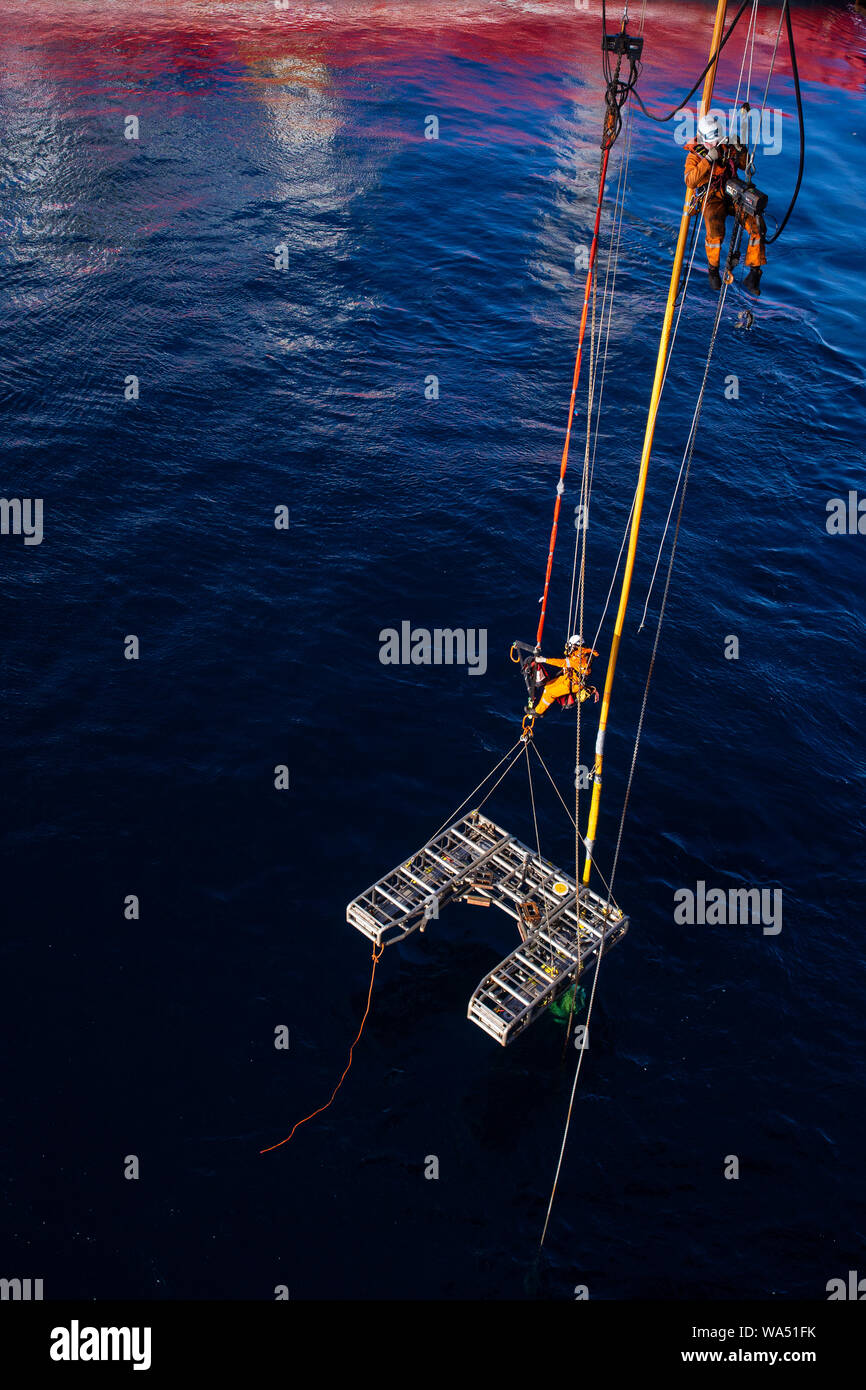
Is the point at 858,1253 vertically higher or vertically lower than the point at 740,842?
lower

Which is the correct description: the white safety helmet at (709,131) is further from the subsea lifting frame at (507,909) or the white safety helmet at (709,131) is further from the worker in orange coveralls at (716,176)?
the subsea lifting frame at (507,909)

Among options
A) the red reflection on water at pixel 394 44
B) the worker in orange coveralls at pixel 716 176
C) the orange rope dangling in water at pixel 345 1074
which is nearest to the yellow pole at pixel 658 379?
the worker in orange coveralls at pixel 716 176

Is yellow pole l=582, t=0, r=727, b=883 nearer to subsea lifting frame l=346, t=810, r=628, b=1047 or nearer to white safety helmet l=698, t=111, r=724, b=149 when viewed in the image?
white safety helmet l=698, t=111, r=724, b=149

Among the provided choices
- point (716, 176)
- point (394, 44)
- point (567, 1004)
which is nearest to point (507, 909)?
point (567, 1004)

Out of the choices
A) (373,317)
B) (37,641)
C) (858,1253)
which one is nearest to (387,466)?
(373,317)

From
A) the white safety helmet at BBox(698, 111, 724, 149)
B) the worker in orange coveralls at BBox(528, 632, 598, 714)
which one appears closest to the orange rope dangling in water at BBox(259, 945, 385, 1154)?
the worker in orange coveralls at BBox(528, 632, 598, 714)

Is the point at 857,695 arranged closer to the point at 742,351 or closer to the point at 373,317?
the point at 742,351
